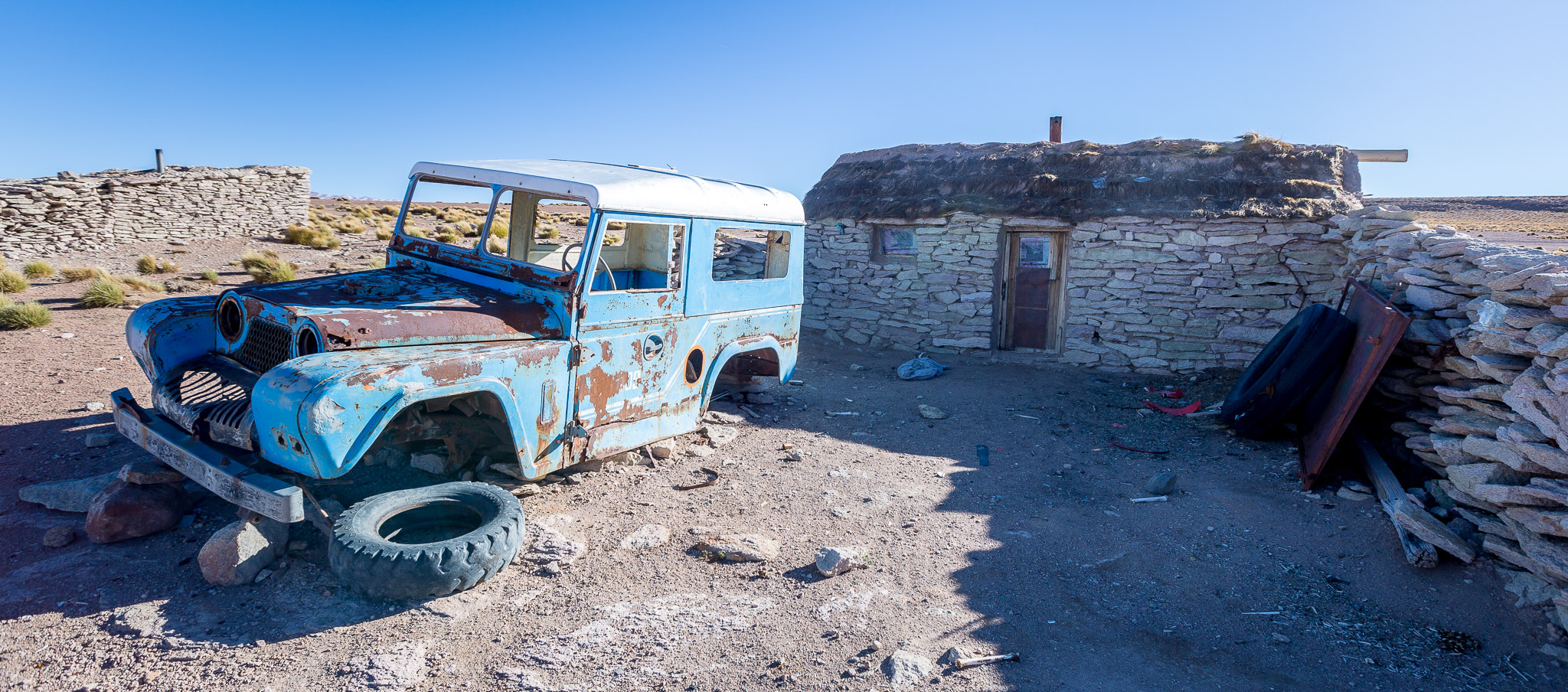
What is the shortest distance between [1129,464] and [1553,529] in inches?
99.7

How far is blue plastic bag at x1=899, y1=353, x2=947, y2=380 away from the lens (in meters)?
8.66

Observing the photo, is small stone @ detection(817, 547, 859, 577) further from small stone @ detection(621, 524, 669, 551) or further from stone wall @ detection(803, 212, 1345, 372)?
stone wall @ detection(803, 212, 1345, 372)

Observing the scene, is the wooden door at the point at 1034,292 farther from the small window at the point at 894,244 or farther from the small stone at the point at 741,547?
the small stone at the point at 741,547

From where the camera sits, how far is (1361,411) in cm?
581

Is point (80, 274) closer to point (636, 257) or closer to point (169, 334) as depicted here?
point (169, 334)

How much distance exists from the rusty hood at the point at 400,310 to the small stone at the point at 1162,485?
3.96 metres

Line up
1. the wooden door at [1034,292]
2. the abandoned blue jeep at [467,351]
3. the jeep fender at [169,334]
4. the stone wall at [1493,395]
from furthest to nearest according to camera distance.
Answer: the wooden door at [1034,292] < the jeep fender at [169,334] < the stone wall at [1493,395] < the abandoned blue jeep at [467,351]

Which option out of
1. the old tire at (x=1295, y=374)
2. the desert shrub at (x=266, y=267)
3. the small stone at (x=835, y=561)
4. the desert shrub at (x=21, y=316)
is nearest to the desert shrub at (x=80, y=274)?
the desert shrub at (x=266, y=267)

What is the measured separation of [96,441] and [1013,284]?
8881mm

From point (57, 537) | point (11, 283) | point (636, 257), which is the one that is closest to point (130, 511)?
point (57, 537)

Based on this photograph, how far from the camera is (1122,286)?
8922 millimetres

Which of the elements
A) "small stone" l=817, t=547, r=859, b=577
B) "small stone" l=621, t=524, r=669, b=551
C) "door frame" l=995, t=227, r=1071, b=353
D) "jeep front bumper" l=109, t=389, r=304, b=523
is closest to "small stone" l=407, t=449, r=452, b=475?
"jeep front bumper" l=109, t=389, r=304, b=523

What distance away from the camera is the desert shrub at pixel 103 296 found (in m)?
9.17

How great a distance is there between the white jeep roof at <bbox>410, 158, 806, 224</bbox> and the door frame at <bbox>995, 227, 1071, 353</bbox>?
4.87 metres
